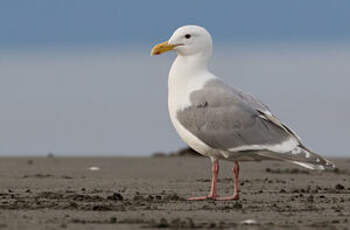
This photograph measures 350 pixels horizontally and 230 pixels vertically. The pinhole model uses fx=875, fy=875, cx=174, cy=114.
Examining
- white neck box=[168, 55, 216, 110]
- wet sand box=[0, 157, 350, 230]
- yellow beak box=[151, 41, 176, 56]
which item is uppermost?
yellow beak box=[151, 41, 176, 56]

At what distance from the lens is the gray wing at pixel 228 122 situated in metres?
9.91

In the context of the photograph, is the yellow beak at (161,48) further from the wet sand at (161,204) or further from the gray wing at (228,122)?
the wet sand at (161,204)

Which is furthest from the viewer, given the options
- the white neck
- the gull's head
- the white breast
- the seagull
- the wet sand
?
the gull's head

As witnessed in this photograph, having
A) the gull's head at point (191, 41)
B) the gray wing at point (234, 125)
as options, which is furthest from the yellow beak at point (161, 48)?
the gray wing at point (234, 125)

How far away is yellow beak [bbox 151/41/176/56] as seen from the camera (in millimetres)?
10789

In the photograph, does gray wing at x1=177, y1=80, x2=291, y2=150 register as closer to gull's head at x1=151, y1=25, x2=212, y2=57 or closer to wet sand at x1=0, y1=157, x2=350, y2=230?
wet sand at x1=0, y1=157, x2=350, y2=230

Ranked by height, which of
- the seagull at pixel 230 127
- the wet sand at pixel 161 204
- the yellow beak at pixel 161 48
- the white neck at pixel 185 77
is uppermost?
the yellow beak at pixel 161 48

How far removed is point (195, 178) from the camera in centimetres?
1458

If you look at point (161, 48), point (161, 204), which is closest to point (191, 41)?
point (161, 48)

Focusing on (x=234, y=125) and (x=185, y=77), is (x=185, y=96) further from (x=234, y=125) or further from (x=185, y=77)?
(x=234, y=125)

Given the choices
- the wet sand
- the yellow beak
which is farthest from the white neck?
the wet sand

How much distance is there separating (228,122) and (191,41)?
128cm

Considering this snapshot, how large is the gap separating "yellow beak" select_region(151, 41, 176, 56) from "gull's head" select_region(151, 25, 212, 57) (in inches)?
1.5

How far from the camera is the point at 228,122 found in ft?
32.7
